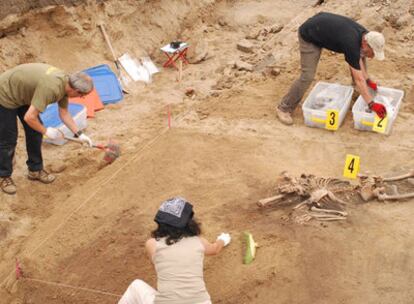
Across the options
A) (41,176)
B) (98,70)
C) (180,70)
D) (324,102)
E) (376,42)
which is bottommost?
(180,70)

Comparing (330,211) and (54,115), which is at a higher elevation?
(330,211)

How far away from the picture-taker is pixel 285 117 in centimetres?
670

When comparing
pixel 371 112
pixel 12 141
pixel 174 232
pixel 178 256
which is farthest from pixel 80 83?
pixel 371 112

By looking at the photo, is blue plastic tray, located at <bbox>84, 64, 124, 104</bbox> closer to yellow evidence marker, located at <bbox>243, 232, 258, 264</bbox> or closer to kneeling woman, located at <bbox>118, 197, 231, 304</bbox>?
yellow evidence marker, located at <bbox>243, 232, 258, 264</bbox>

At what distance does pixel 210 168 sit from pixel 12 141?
6.80 ft

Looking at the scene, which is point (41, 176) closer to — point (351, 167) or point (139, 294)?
point (139, 294)

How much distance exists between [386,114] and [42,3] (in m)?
4.86

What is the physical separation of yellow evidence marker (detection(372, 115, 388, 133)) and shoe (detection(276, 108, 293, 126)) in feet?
3.30

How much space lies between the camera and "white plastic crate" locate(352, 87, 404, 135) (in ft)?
20.5

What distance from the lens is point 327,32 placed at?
606 centimetres

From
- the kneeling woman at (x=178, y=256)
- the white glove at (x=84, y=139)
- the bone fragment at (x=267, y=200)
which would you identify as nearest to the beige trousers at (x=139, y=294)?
the kneeling woman at (x=178, y=256)

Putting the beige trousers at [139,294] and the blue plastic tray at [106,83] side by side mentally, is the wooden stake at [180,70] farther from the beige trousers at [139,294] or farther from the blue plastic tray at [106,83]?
the beige trousers at [139,294]

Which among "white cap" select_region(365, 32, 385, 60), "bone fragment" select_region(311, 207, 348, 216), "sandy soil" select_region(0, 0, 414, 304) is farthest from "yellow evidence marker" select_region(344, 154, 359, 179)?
"white cap" select_region(365, 32, 385, 60)

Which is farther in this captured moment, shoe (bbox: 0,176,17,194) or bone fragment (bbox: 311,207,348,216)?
shoe (bbox: 0,176,17,194)
